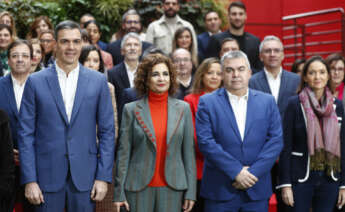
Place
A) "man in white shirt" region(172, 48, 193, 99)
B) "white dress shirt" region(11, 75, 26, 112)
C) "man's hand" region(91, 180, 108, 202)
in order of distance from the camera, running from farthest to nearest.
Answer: "man in white shirt" region(172, 48, 193, 99), "white dress shirt" region(11, 75, 26, 112), "man's hand" region(91, 180, 108, 202)

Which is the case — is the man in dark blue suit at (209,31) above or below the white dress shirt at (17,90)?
above

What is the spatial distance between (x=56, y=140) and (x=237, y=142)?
1185 millimetres

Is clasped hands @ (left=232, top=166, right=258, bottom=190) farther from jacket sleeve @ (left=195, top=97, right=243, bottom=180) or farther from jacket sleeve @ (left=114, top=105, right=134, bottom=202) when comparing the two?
jacket sleeve @ (left=114, top=105, right=134, bottom=202)

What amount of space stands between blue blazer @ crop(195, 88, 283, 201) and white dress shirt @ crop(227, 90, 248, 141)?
4 cm

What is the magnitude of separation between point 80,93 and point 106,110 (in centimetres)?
20

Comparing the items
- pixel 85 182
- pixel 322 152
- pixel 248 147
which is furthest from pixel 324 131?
pixel 85 182

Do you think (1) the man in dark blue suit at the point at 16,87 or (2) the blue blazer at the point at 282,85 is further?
(2) the blue blazer at the point at 282,85

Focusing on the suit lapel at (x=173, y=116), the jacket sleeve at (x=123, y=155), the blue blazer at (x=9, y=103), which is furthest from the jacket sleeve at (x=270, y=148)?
the blue blazer at (x=9, y=103)

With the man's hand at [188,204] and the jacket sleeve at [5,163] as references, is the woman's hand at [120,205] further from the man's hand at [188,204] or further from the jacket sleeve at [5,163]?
the jacket sleeve at [5,163]

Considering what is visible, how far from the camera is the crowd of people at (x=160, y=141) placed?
3078mm

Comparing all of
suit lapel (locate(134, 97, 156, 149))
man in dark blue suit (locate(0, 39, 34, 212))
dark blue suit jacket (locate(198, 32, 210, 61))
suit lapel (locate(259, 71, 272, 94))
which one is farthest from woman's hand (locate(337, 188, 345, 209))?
dark blue suit jacket (locate(198, 32, 210, 61))

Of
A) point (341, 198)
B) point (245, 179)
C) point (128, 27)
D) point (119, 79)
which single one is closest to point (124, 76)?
point (119, 79)

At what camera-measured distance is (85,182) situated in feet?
10.2

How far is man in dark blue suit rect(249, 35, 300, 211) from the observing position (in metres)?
4.51
